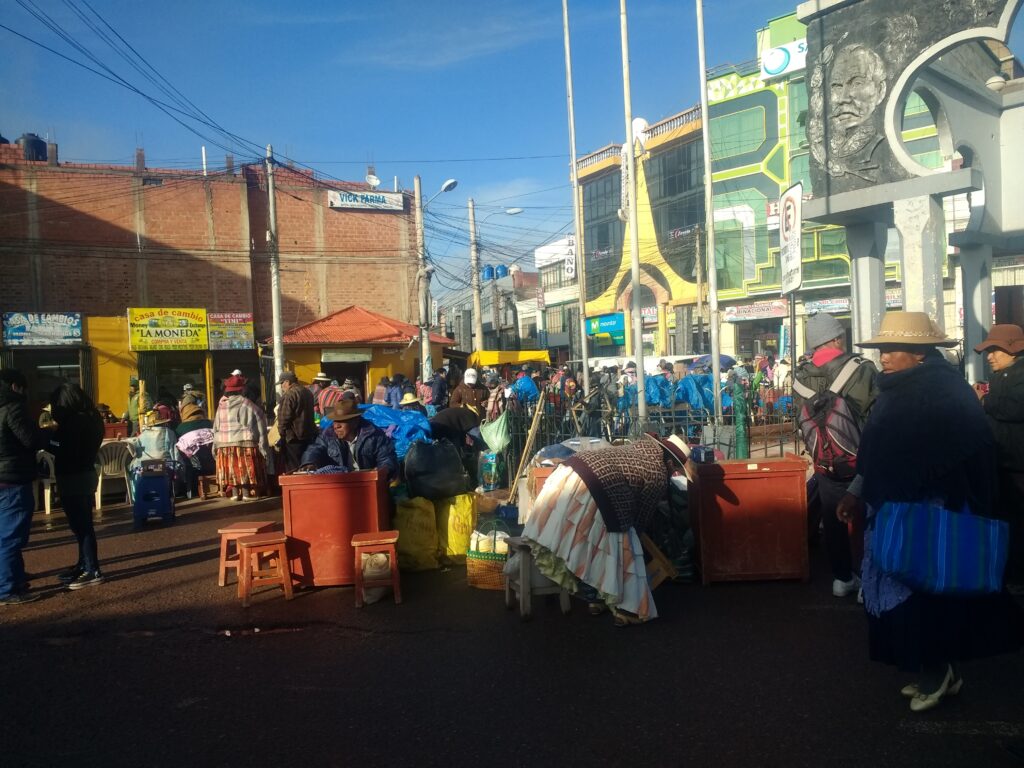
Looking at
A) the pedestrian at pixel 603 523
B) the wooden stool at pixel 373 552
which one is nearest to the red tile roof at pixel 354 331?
the wooden stool at pixel 373 552

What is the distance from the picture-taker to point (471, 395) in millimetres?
12125

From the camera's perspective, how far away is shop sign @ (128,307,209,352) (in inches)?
970

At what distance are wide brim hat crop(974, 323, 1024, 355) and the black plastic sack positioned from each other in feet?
13.4

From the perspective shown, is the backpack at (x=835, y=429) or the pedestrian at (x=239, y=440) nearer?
the backpack at (x=835, y=429)

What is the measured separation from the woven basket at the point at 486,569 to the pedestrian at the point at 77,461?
11.1 ft

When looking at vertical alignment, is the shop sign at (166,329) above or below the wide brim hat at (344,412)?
above

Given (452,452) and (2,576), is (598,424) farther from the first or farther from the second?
(2,576)

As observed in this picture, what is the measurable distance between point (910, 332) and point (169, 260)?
28025 mm

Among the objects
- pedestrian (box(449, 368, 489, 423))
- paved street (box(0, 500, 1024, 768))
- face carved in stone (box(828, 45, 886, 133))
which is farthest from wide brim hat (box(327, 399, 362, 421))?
face carved in stone (box(828, 45, 886, 133))

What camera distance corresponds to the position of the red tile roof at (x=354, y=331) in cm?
2531

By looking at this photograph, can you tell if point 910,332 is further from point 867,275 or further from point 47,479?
point 47,479

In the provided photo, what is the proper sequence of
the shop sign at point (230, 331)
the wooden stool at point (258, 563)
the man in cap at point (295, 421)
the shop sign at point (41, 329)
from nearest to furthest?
the wooden stool at point (258, 563), the man in cap at point (295, 421), the shop sign at point (41, 329), the shop sign at point (230, 331)

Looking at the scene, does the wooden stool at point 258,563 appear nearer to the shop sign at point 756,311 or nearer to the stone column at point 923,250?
the stone column at point 923,250

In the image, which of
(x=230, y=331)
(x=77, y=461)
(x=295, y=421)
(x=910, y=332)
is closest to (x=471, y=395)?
(x=295, y=421)
